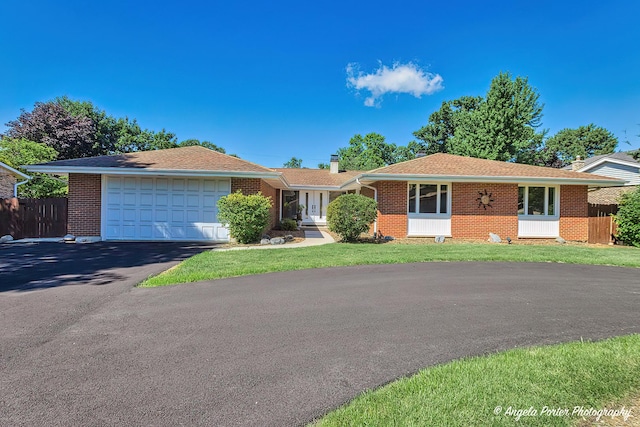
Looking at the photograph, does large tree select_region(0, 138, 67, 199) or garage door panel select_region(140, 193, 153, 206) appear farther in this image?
large tree select_region(0, 138, 67, 199)

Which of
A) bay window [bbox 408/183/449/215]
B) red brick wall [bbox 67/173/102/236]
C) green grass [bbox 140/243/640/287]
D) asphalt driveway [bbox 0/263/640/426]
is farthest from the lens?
bay window [bbox 408/183/449/215]

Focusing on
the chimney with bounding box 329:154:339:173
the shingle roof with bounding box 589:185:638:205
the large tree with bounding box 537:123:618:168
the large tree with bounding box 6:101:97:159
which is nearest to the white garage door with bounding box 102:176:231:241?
the chimney with bounding box 329:154:339:173

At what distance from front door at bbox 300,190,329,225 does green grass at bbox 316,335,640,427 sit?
823 inches

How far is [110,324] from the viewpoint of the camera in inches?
166

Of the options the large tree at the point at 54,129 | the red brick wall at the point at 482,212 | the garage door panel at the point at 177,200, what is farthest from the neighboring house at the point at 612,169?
the large tree at the point at 54,129

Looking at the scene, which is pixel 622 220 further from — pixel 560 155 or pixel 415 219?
pixel 560 155

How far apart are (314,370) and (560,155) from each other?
186 feet

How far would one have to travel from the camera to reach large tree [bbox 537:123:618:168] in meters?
44.6

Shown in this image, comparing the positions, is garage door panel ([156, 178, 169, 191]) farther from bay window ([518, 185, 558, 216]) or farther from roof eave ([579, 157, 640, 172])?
roof eave ([579, 157, 640, 172])

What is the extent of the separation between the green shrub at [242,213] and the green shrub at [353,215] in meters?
2.75

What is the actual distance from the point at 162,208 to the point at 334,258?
758 centimetres

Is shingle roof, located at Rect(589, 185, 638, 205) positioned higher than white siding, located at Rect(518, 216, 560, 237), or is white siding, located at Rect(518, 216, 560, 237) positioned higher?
shingle roof, located at Rect(589, 185, 638, 205)

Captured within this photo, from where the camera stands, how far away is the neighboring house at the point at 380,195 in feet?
41.8

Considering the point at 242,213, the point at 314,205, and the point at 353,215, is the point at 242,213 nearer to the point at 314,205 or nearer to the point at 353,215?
the point at 353,215
